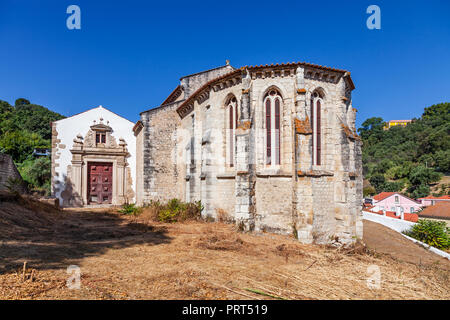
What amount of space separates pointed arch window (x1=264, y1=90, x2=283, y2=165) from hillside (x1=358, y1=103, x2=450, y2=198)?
4853cm

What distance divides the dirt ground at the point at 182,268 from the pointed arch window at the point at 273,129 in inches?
129

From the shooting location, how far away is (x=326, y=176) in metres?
10.0

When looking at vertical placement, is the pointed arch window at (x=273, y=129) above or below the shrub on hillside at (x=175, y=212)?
above

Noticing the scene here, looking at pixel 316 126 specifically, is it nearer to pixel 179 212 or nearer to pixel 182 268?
pixel 179 212

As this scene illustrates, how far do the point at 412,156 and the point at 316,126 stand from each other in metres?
64.5

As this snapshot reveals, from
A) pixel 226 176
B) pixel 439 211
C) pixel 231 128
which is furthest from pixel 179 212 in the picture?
pixel 439 211

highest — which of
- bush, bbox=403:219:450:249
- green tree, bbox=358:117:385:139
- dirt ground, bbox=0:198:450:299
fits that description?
green tree, bbox=358:117:385:139

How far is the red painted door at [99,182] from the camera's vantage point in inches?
698

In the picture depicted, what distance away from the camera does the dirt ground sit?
A: 401cm

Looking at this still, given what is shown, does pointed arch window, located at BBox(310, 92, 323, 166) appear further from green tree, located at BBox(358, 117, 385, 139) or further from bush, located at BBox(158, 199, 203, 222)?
green tree, located at BBox(358, 117, 385, 139)

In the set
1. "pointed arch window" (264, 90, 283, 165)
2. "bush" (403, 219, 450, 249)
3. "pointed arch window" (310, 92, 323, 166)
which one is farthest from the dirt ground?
"bush" (403, 219, 450, 249)

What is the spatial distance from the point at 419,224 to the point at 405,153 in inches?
2245

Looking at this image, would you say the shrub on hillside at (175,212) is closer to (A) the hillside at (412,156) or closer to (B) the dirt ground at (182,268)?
(B) the dirt ground at (182,268)

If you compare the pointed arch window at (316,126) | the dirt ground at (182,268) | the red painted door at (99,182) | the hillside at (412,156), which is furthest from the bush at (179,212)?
the hillside at (412,156)
